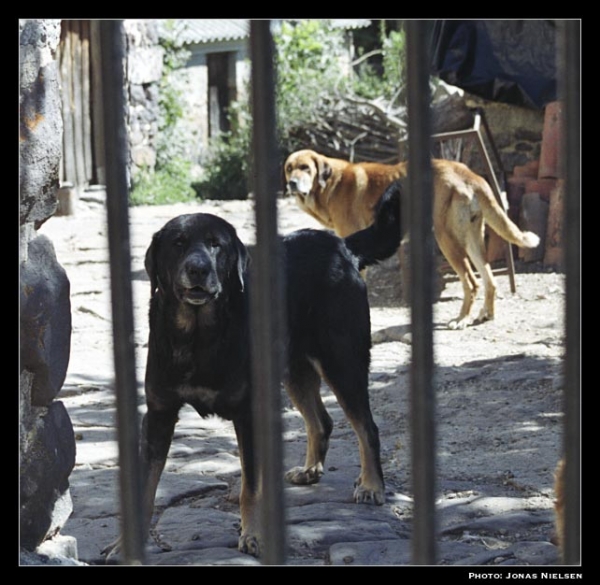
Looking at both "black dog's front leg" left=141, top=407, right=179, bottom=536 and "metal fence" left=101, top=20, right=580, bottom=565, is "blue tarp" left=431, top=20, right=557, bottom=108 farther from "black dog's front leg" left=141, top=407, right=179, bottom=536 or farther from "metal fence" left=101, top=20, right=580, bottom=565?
"metal fence" left=101, top=20, right=580, bottom=565

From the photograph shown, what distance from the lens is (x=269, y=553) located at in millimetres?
1625

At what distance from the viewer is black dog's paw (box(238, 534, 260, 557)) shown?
11.8 feet

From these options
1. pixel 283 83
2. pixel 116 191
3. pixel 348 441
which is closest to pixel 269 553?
pixel 116 191

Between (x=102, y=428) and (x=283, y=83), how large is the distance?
11096 millimetres

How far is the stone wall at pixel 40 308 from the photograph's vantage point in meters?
2.79

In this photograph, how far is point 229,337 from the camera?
395 centimetres

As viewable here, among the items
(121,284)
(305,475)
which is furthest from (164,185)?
(121,284)

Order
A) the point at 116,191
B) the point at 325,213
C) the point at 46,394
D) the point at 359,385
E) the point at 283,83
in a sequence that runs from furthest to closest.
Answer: the point at 283,83 < the point at 325,213 < the point at 359,385 < the point at 46,394 < the point at 116,191

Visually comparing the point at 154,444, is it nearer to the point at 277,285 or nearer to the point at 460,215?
the point at 277,285

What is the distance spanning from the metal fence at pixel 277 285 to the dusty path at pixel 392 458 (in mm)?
629

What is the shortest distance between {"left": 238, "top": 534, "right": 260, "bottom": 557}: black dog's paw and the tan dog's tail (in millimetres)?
5526

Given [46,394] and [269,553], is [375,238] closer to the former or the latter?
[46,394]

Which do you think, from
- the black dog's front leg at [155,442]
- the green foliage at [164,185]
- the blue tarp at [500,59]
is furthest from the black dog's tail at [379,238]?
the green foliage at [164,185]

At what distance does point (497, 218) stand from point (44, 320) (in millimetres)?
6281
